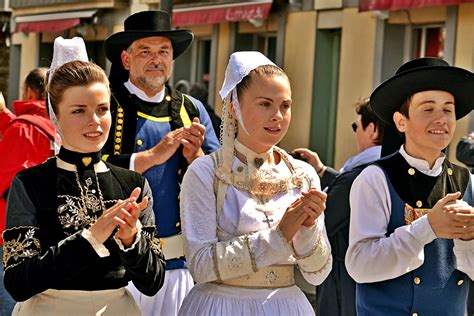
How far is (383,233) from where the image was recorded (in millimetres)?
4816

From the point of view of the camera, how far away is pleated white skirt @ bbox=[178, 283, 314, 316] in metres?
4.59

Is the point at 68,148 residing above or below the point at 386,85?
below

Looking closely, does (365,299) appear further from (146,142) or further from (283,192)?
(146,142)

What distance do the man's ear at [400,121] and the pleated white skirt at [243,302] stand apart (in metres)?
0.87

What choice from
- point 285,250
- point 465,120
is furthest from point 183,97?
point 465,120

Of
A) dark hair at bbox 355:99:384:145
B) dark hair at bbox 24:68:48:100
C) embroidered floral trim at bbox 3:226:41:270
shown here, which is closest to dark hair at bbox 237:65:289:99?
embroidered floral trim at bbox 3:226:41:270

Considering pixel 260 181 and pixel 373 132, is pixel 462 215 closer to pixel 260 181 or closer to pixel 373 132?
pixel 260 181

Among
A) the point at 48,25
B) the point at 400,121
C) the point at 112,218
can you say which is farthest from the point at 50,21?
the point at 112,218

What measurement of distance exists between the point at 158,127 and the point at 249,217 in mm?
1471

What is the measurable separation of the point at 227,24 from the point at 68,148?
1551 cm

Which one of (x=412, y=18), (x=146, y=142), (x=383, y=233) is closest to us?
(x=383, y=233)

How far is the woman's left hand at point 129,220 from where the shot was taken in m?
4.14

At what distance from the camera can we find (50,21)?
25.4 m

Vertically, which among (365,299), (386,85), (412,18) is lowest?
(365,299)
